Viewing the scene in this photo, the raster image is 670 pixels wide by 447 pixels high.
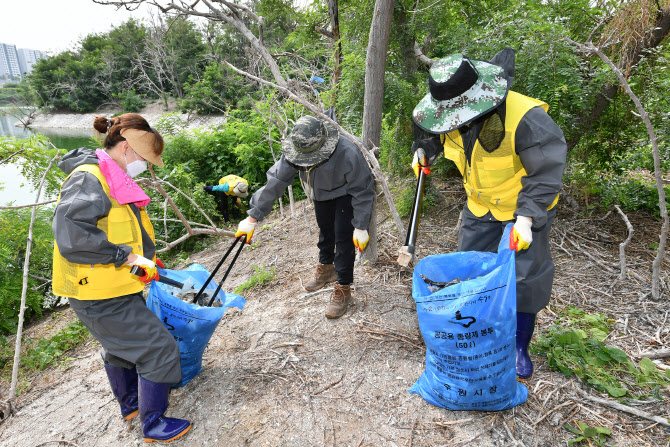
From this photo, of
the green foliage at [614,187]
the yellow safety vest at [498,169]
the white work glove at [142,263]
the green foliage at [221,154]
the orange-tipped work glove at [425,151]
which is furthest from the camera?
the green foliage at [221,154]

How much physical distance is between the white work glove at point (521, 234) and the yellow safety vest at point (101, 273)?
1902 millimetres

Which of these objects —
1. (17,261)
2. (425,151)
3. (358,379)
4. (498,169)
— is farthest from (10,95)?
(498,169)

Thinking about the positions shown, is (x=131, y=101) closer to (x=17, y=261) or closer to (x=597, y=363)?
(x=17, y=261)

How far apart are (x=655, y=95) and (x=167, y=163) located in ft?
26.9

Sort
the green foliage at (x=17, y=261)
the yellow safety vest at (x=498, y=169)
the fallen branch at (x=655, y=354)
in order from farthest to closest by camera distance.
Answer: the green foliage at (x=17, y=261) → the fallen branch at (x=655, y=354) → the yellow safety vest at (x=498, y=169)

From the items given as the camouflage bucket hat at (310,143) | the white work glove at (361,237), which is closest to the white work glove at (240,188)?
the camouflage bucket hat at (310,143)

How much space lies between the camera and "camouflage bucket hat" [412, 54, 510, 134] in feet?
5.49

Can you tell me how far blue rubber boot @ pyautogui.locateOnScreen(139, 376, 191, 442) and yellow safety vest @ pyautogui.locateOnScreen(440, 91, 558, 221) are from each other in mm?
2007

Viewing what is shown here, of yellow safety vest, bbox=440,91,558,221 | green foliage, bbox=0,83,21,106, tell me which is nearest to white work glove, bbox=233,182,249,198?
yellow safety vest, bbox=440,91,558,221

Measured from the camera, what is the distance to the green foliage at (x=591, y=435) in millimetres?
1603

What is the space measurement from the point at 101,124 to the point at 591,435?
9.20ft

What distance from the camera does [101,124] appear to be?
1871 millimetres

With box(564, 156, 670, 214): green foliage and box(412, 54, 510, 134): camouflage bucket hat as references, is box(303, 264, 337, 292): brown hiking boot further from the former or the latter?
box(564, 156, 670, 214): green foliage

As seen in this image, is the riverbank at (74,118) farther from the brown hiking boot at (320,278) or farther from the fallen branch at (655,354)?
the fallen branch at (655,354)
